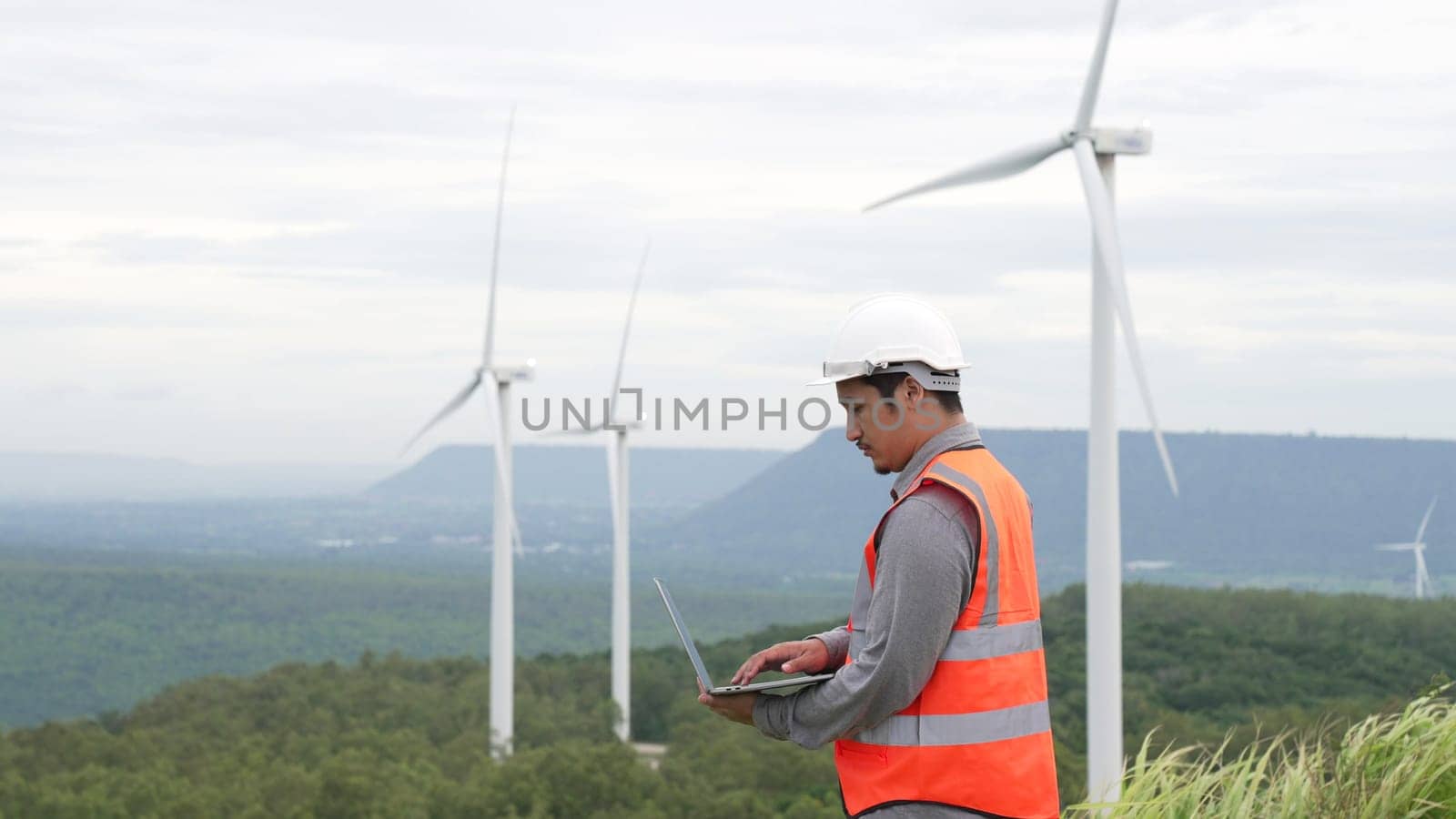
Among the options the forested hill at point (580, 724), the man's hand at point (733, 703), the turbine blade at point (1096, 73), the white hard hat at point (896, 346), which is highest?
the turbine blade at point (1096, 73)

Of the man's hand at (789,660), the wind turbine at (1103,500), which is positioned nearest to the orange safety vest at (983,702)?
the man's hand at (789,660)

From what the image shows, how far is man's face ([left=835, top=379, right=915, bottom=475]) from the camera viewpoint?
6.19m

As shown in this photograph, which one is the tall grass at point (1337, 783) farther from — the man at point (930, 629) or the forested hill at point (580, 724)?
the man at point (930, 629)

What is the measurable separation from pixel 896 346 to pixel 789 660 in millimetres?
1235

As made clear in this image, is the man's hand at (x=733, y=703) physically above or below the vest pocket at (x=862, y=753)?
above

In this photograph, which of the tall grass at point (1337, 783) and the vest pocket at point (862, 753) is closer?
the vest pocket at point (862, 753)

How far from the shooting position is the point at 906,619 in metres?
5.69

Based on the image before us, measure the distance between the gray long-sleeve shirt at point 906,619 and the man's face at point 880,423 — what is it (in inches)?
7.9

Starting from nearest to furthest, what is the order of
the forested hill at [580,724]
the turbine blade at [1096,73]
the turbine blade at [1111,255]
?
the turbine blade at [1111,255], the turbine blade at [1096,73], the forested hill at [580,724]

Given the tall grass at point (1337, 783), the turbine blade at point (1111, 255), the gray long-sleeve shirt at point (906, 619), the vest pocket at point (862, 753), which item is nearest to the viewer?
the gray long-sleeve shirt at point (906, 619)

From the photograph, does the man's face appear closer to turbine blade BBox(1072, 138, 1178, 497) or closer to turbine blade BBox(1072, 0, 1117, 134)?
turbine blade BBox(1072, 138, 1178, 497)

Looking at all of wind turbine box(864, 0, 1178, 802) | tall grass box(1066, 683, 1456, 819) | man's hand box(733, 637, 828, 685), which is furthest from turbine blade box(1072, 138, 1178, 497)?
man's hand box(733, 637, 828, 685)

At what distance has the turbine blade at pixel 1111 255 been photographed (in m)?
21.7

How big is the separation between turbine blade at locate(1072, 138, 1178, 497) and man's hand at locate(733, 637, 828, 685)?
14.5 metres
